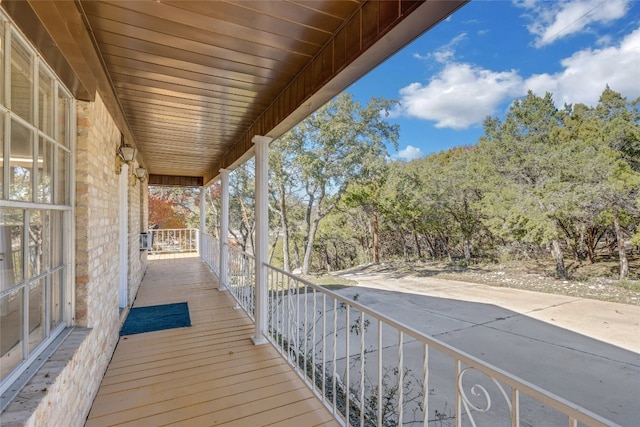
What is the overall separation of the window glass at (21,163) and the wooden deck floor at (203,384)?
1536 mm

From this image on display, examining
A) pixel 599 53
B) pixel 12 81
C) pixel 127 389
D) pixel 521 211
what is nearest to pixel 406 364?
pixel 127 389

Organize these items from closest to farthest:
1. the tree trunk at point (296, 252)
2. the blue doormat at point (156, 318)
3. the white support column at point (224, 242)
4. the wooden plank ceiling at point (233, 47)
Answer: the wooden plank ceiling at point (233, 47) → the blue doormat at point (156, 318) → the white support column at point (224, 242) → the tree trunk at point (296, 252)

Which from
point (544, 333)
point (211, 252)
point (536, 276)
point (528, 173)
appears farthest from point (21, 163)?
point (528, 173)

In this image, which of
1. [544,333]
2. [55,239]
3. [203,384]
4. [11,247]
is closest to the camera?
[11,247]

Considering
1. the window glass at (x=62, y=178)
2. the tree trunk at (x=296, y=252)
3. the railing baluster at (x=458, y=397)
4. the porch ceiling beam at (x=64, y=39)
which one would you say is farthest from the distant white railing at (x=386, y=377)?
the tree trunk at (x=296, y=252)

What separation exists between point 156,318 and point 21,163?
10.1 ft

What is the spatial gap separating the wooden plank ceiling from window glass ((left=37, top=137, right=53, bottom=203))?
0.45 meters

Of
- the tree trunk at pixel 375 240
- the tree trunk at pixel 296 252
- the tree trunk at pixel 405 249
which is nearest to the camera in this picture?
the tree trunk at pixel 375 240

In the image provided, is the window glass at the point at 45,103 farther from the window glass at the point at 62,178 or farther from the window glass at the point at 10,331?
the window glass at the point at 10,331

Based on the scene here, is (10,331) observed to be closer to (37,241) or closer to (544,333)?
(37,241)

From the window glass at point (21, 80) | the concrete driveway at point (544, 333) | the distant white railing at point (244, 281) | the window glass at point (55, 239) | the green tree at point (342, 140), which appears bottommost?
the concrete driveway at point (544, 333)

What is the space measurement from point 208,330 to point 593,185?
10.7 meters

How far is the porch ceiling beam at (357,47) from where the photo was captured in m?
1.24

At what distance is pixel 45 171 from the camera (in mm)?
1575
